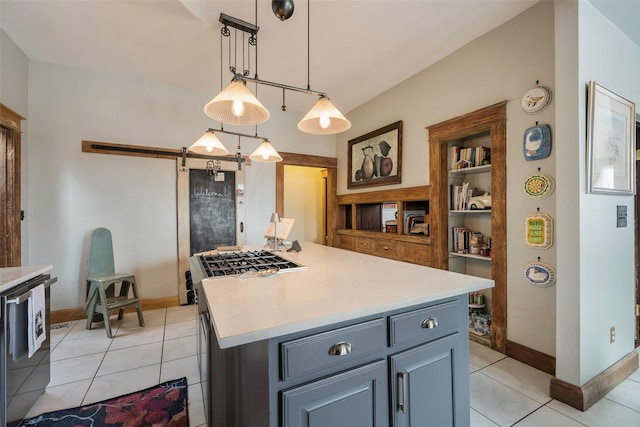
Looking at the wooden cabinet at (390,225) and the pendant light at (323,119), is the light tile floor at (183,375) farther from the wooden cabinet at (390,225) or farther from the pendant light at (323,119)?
the pendant light at (323,119)

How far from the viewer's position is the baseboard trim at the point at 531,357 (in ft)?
A: 6.95

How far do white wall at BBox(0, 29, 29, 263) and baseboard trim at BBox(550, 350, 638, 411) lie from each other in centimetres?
493

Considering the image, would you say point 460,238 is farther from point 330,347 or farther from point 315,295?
point 330,347

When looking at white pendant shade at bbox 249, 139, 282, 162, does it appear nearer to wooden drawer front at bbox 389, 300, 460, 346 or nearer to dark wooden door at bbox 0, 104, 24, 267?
wooden drawer front at bbox 389, 300, 460, 346

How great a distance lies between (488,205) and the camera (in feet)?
8.62

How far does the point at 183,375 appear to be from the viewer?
2143mm

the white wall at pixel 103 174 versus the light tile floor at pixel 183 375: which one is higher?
the white wall at pixel 103 174

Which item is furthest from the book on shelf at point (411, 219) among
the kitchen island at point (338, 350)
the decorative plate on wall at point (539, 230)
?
the kitchen island at point (338, 350)

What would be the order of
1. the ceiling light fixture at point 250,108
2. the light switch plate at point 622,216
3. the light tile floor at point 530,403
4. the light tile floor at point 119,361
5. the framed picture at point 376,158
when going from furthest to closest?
the framed picture at point 376,158 < the light switch plate at point 622,216 < the light tile floor at point 119,361 < the light tile floor at point 530,403 < the ceiling light fixture at point 250,108

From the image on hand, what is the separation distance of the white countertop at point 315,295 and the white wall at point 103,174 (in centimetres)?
273

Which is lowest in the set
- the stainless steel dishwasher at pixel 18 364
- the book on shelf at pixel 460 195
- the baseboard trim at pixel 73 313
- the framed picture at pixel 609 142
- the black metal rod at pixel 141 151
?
the baseboard trim at pixel 73 313

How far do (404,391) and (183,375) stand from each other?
1.83 meters

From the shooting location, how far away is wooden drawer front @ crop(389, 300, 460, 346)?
3.78ft

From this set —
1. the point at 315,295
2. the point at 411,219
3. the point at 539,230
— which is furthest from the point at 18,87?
the point at 539,230
